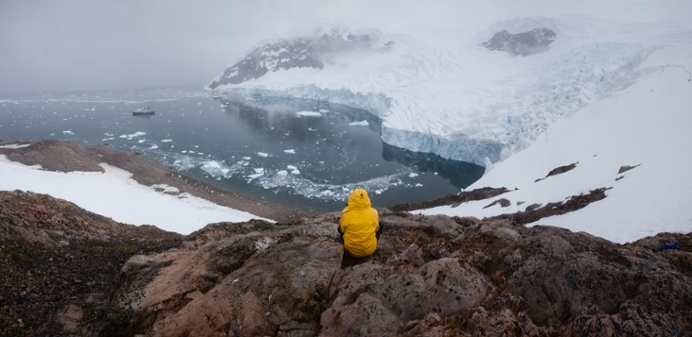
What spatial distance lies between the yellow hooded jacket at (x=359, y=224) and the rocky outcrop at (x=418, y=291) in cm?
33

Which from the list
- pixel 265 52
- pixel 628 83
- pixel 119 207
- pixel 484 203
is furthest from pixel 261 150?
pixel 265 52

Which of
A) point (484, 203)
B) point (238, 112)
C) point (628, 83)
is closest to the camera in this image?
point (484, 203)

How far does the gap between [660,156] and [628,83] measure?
20.1 metres

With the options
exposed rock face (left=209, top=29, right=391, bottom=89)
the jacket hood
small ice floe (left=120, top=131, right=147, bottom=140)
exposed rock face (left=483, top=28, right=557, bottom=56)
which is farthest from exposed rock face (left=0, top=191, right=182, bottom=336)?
exposed rock face (left=209, top=29, right=391, bottom=89)

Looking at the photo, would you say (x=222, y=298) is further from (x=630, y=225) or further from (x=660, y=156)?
(x=660, y=156)

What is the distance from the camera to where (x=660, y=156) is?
17750 millimetres

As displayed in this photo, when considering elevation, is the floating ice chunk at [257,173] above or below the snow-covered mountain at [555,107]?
below

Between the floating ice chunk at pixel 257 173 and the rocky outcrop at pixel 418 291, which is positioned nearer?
the rocky outcrop at pixel 418 291

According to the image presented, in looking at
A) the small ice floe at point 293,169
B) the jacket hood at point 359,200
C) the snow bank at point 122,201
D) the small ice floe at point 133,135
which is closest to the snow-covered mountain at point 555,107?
the jacket hood at point 359,200

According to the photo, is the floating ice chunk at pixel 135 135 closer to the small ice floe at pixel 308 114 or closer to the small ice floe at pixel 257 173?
the small ice floe at pixel 257 173

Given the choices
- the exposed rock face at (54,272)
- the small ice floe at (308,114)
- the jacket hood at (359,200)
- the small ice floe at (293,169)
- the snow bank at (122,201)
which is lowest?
the small ice floe at (293,169)

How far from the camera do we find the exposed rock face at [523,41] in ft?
254

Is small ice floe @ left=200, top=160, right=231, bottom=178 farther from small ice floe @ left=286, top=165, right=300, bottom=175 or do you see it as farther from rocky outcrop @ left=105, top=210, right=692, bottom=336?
rocky outcrop @ left=105, top=210, right=692, bottom=336

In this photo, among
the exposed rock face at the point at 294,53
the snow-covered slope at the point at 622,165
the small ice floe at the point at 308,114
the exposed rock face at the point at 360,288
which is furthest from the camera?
the exposed rock face at the point at 294,53
